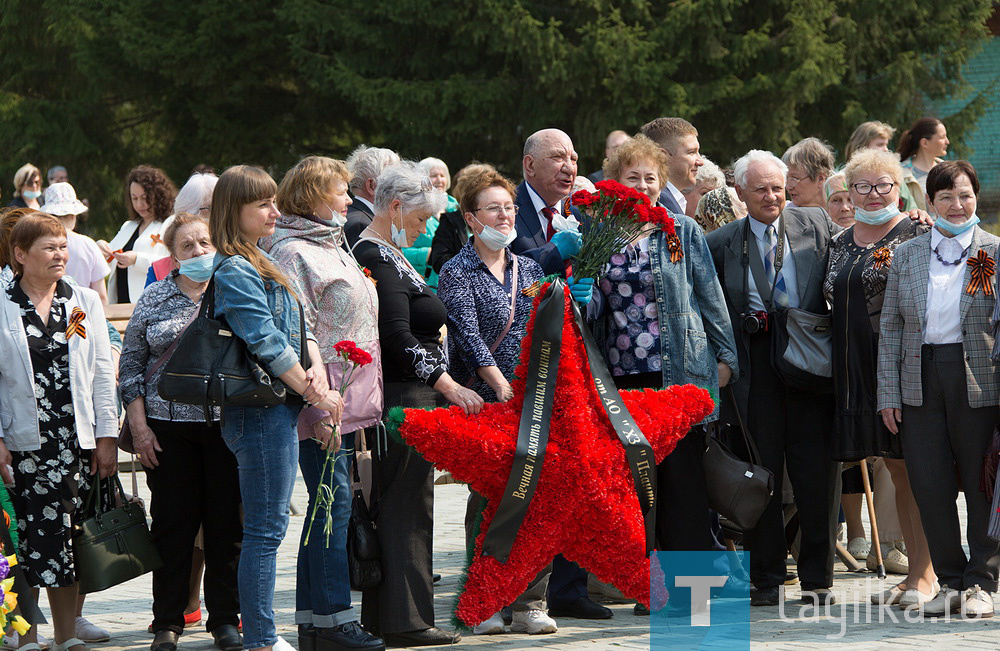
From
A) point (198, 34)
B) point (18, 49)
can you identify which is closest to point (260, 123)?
point (198, 34)

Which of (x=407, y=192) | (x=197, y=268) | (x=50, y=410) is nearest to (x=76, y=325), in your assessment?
(x=50, y=410)

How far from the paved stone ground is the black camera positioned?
1.37m

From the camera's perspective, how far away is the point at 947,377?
625cm

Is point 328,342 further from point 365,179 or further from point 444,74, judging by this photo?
point 444,74

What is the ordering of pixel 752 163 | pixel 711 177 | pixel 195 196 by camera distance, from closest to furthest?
pixel 752 163 < pixel 195 196 < pixel 711 177

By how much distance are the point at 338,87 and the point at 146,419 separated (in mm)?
14515

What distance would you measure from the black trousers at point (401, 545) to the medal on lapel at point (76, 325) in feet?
4.53

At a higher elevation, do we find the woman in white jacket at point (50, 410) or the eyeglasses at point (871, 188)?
the eyeglasses at point (871, 188)

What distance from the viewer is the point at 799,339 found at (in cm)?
655

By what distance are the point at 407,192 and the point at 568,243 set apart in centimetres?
84

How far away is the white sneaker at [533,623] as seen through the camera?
608 centimetres

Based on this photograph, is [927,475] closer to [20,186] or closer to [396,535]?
[396,535]

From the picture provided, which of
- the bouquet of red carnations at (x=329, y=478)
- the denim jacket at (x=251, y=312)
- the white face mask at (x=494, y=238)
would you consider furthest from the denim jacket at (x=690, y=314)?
the denim jacket at (x=251, y=312)

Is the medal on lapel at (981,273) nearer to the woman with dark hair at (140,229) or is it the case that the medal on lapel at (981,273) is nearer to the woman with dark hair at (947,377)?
the woman with dark hair at (947,377)
